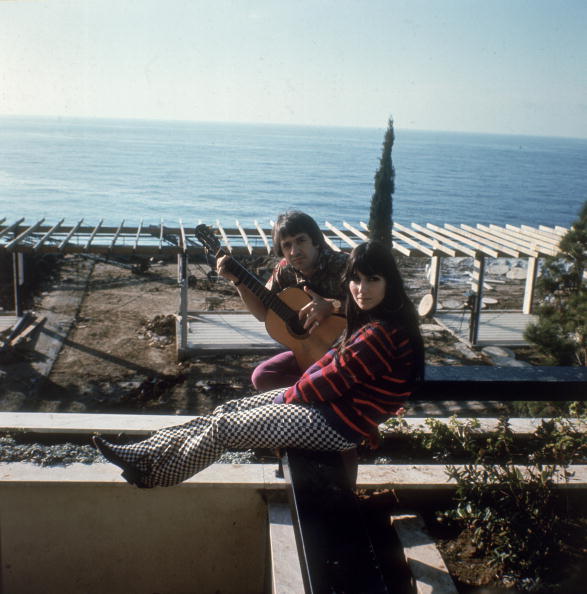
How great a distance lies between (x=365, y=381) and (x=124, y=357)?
9556mm

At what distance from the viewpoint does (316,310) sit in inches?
147

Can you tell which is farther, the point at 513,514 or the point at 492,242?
the point at 492,242

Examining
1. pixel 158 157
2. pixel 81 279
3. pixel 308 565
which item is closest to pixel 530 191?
pixel 158 157

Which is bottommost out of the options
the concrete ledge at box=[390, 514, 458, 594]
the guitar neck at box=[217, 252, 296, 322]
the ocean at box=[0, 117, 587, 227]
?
the ocean at box=[0, 117, 587, 227]

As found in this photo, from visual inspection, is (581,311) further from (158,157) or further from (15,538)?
A: (158,157)

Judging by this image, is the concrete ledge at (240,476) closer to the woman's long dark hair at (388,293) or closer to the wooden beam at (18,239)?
the woman's long dark hair at (388,293)

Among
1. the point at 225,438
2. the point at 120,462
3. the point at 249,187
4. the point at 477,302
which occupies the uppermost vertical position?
the point at 225,438

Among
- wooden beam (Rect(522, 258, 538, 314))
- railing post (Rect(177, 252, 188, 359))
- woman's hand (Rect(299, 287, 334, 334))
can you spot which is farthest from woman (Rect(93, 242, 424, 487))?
wooden beam (Rect(522, 258, 538, 314))

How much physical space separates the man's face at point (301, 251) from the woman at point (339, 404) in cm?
106

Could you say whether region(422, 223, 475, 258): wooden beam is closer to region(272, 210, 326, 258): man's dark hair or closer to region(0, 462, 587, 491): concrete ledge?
region(272, 210, 326, 258): man's dark hair

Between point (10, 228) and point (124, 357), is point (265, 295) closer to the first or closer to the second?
point (124, 357)

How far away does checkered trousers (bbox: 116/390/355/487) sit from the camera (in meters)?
2.68

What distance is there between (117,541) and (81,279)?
53.1ft

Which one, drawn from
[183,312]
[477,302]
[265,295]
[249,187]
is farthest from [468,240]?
[249,187]
